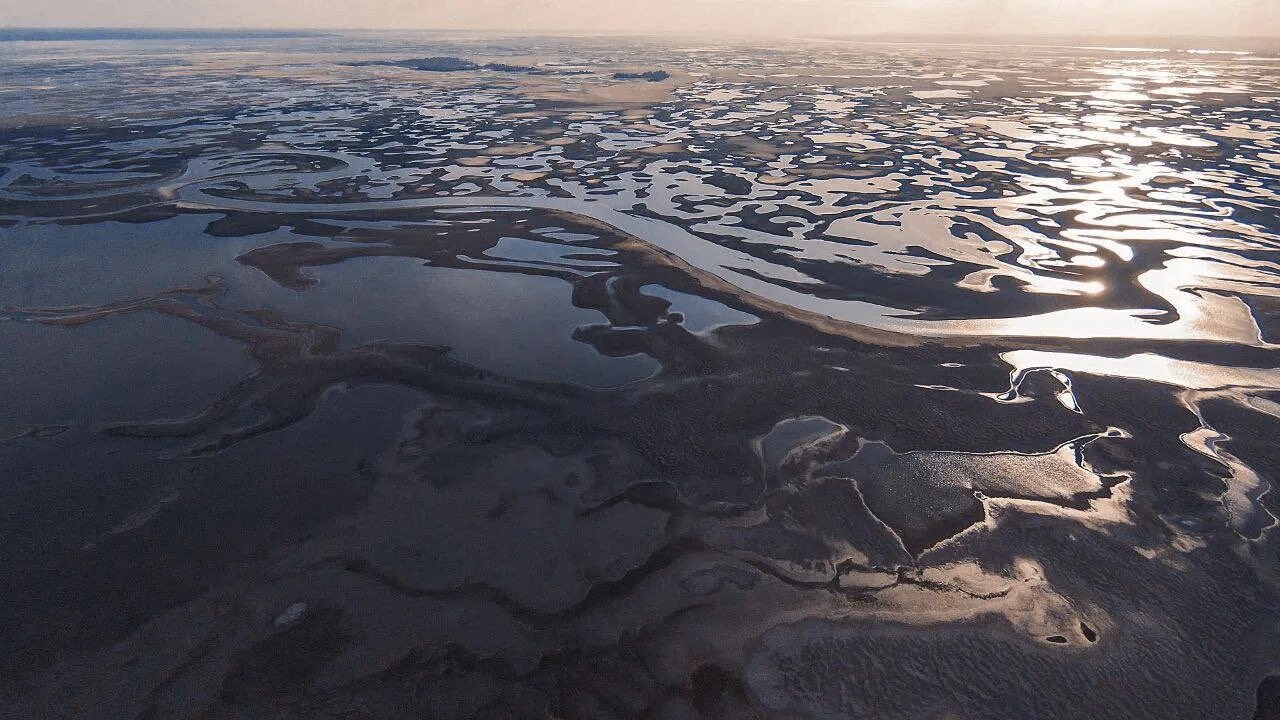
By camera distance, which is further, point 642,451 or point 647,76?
point 647,76

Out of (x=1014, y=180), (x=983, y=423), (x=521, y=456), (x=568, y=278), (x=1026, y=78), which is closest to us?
(x=521, y=456)

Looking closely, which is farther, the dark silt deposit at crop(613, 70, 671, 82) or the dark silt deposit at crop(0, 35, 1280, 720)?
the dark silt deposit at crop(613, 70, 671, 82)

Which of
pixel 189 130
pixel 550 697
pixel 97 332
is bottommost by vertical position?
pixel 550 697

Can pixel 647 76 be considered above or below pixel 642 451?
above

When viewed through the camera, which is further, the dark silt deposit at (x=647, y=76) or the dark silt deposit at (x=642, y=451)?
the dark silt deposit at (x=647, y=76)

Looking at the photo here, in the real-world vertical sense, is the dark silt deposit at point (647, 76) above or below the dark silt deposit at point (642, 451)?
above

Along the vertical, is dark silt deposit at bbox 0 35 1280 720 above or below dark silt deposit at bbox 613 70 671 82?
below

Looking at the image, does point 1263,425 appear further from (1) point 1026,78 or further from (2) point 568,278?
(1) point 1026,78

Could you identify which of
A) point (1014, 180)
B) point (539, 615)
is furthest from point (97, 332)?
point (1014, 180)
